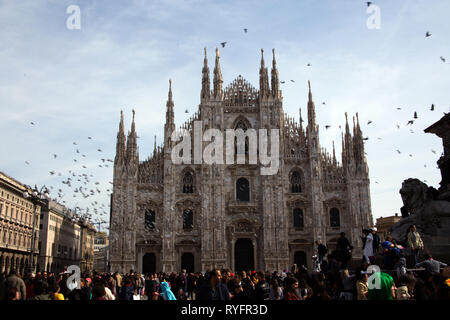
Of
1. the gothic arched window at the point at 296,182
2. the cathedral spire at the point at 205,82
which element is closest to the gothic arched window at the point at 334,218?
the gothic arched window at the point at 296,182

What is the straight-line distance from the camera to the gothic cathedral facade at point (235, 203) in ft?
124

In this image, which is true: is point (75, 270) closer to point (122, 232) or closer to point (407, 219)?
point (407, 219)

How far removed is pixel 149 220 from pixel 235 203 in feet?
24.6

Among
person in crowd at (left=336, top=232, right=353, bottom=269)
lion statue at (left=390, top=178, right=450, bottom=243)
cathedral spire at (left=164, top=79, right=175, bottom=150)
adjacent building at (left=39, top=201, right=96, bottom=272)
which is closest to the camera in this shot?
lion statue at (left=390, top=178, right=450, bottom=243)

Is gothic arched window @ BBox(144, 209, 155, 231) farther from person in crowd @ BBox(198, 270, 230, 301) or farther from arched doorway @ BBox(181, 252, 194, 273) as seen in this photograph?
person in crowd @ BBox(198, 270, 230, 301)

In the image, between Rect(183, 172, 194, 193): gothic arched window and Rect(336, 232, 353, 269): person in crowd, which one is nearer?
Rect(336, 232, 353, 269): person in crowd

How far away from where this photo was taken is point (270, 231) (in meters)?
38.0

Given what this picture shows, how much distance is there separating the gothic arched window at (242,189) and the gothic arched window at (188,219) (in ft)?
14.2

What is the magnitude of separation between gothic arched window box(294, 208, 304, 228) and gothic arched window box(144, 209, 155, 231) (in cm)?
1225

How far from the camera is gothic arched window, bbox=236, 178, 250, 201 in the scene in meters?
39.9

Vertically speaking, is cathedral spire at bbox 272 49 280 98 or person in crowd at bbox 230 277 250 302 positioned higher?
cathedral spire at bbox 272 49 280 98

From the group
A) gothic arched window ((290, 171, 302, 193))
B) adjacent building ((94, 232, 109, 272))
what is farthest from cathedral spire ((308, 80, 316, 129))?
adjacent building ((94, 232, 109, 272))
